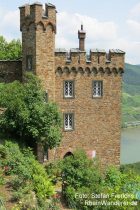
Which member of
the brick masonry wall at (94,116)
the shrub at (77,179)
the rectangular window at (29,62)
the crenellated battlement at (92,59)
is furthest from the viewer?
the brick masonry wall at (94,116)

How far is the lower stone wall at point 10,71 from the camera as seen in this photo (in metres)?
28.5

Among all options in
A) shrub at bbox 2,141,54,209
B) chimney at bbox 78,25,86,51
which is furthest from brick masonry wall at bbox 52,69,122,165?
shrub at bbox 2,141,54,209

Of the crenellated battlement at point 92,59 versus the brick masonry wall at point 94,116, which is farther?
the brick masonry wall at point 94,116

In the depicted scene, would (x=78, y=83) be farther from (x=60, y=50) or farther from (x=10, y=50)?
(x=10, y=50)

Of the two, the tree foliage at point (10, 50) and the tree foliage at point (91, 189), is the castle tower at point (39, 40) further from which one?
the tree foliage at point (10, 50)

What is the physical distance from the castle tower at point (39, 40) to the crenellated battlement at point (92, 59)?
0.99 meters

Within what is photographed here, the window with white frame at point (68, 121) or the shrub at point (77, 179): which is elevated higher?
the window with white frame at point (68, 121)

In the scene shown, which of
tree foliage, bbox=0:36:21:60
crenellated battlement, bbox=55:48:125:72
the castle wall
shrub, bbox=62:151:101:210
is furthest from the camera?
tree foliage, bbox=0:36:21:60

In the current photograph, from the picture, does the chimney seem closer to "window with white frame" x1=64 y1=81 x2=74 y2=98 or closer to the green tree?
"window with white frame" x1=64 y1=81 x2=74 y2=98

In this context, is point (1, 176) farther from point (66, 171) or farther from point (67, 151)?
point (67, 151)

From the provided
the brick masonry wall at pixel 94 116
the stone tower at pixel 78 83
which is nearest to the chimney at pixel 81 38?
the stone tower at pixel 78 83

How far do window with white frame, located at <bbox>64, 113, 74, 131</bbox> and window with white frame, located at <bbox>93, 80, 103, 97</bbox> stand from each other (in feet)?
7.25

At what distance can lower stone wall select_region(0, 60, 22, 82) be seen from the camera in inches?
1123

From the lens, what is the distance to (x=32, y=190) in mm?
18656
